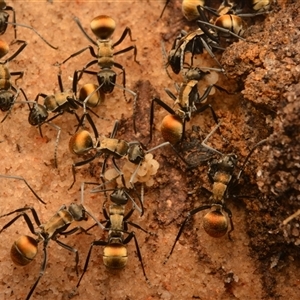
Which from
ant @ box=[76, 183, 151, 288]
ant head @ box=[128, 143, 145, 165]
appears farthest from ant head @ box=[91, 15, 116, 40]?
ant @ box=[76, 183, 151, 288]

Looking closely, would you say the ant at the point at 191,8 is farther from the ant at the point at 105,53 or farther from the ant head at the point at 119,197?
the ant head at the point at 119,197

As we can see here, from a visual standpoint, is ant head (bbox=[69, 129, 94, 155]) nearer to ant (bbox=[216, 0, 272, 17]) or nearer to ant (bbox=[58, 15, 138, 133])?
ant (bbox=[58, 15, 138, 133])

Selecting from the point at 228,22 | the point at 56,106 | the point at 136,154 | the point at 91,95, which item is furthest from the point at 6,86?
the point at 228,22

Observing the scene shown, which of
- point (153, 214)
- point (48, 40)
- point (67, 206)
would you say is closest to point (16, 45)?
point (48, 40)

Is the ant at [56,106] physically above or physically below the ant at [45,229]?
above

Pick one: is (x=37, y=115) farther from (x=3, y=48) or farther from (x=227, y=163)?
(x=227, y=163)

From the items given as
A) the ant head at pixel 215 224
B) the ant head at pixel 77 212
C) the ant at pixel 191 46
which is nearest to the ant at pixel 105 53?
the ant at pixel 191 46
